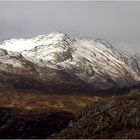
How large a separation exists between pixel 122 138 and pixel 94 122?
2807cm

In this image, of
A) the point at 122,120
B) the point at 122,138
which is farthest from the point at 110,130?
the point at 122,138

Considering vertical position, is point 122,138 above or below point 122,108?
below

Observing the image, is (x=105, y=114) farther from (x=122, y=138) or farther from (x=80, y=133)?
(x=122, y=138)

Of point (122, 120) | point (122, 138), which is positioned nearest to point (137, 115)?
point (122, 120)

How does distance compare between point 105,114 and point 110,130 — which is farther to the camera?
point 105,114

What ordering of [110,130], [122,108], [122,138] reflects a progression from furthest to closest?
[122,108] < [110,130] < [122,138]

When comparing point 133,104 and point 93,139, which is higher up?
point 133,104

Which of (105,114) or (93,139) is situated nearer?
(93,139)

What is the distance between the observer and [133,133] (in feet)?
559

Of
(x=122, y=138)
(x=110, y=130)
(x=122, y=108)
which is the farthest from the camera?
(x=122, y=108)

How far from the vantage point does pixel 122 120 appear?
19012 centimetres

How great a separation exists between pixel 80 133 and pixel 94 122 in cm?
777

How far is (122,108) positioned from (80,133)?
71.1 feet

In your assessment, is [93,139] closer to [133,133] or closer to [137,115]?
[133,133]
